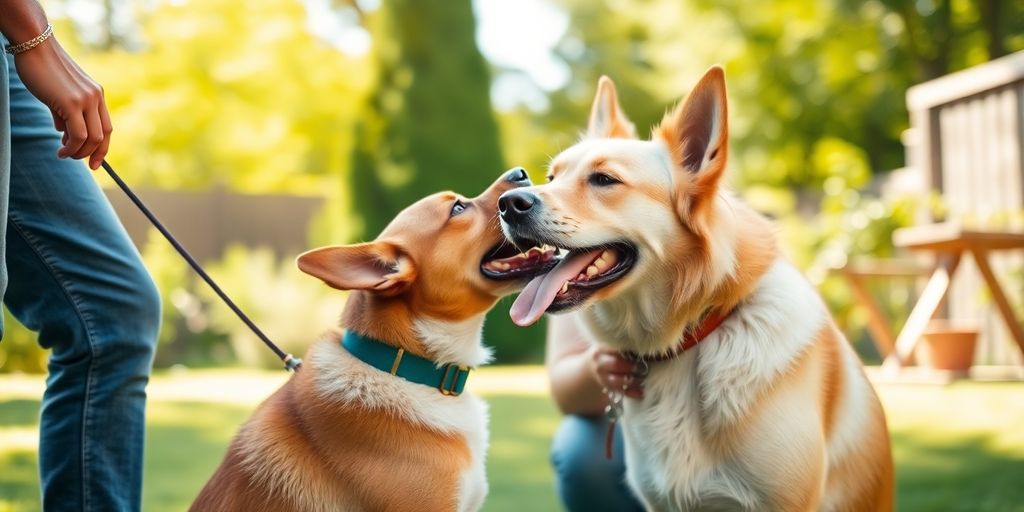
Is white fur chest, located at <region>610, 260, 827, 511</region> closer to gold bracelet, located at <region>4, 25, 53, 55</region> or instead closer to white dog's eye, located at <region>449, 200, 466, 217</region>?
white dog's eye, located at <region>449, 200, 466, 217</region>

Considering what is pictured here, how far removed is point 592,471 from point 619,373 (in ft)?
3.01

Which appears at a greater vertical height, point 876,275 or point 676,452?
point 876,275

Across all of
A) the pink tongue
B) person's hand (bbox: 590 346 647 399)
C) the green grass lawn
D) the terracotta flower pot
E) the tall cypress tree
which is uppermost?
the tall cypress tree

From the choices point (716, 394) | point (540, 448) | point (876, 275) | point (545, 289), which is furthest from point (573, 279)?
point (876, 275)

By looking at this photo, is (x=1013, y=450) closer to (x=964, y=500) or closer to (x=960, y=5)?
(x=964, y=500)

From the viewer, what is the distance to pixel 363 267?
2.40 metres

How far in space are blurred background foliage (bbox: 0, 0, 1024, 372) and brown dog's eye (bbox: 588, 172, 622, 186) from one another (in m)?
4.47

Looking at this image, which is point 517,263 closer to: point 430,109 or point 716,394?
point 716,394

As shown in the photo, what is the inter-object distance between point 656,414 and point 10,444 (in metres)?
4.41

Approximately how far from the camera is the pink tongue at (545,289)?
2.27 meters

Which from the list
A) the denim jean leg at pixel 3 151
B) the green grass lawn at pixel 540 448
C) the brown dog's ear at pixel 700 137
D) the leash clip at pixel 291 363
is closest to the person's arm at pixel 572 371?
the brown dog's ear at pixel 700 137

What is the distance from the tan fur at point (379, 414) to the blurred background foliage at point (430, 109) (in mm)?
4550

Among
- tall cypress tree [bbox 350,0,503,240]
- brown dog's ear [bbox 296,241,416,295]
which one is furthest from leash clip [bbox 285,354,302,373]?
tall cypress tree [bbox 350,0,503,240]

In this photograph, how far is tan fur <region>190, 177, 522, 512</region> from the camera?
2.24m
